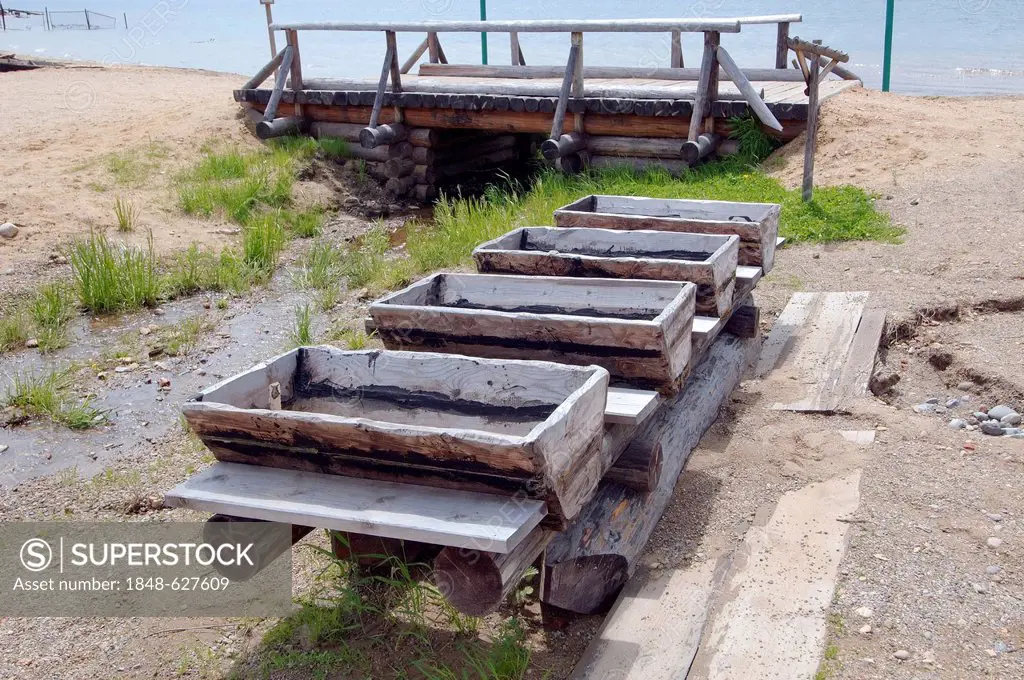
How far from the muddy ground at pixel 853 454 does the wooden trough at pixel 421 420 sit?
2.19ft

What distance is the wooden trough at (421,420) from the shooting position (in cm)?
271

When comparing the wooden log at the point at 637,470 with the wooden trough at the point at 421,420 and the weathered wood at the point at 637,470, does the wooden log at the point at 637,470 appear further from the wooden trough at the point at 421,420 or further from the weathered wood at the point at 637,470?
the wooden trough at the point at 421,420

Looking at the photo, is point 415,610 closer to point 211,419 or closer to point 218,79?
point 211,419

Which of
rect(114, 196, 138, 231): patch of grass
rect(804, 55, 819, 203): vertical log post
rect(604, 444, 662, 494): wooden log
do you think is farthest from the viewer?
rect(114, 196, 138, 231): patch of grass

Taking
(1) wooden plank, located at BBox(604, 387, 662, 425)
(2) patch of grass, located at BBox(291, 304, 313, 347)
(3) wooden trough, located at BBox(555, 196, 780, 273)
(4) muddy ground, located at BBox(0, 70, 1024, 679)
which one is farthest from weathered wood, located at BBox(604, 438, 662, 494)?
(2) patch of grass, located at BBox(291, 304, 313, 347)

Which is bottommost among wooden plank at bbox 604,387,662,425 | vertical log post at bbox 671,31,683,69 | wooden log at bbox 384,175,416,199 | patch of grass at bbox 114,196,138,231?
wooden log at bbox 384,175,416,199

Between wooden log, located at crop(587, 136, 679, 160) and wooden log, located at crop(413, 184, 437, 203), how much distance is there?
204 centimetres

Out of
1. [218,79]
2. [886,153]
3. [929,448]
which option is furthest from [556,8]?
[929,448]

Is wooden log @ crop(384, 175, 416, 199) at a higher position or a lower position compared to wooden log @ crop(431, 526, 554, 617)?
lower

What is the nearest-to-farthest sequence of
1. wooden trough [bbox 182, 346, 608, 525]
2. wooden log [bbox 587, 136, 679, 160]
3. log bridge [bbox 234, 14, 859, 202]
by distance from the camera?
wooden trough [bbox 182, 346, 608, 525] < log bridge [bbox 234, 14, 859, 202] < wooden log [bbox 587, 136, 679, 160]

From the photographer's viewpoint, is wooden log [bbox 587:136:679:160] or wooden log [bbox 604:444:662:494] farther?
wooden log [bbox 587:136:679:160]

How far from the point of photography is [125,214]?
8508 mm

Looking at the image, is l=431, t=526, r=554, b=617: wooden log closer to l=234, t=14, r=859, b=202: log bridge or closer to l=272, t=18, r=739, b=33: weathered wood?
l=234, t=14, r=859, b=202: log bridge

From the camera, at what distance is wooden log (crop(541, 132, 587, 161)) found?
9.41 metres
